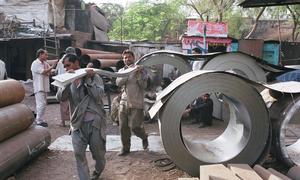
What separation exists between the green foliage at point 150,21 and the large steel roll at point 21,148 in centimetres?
2534

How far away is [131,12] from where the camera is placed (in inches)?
1299

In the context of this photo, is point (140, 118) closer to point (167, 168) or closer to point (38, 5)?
point (167, 168)

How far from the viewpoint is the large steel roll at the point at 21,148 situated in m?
5.46

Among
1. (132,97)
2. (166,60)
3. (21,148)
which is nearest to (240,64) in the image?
(166,60)

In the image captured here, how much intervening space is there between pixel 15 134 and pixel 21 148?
0.35 meters

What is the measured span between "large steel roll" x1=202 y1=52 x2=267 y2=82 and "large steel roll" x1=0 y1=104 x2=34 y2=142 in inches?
144

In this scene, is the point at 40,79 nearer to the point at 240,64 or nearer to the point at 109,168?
the point at 109,168

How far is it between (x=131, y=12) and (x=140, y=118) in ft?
88.9

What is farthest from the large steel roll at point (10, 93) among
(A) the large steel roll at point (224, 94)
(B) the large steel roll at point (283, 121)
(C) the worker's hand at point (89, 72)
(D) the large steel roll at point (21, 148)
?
(B) the large steel roll at point (283, 121)

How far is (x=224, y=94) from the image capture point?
5.58m

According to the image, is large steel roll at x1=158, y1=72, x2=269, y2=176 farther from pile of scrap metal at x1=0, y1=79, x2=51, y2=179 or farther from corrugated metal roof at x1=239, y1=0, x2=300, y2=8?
corrugated metal roof at x1=239, y1=0, x2=300, y2=8

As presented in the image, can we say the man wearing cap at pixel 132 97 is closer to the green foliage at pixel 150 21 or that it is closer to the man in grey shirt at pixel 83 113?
the man in grey shirt at pixel 83 113

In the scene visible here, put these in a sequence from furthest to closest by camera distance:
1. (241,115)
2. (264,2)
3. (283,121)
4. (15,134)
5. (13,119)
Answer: (264,2) < (15,134) < (13,119) < (241,115) < (283,121)

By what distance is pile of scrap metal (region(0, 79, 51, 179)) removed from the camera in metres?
5.60
